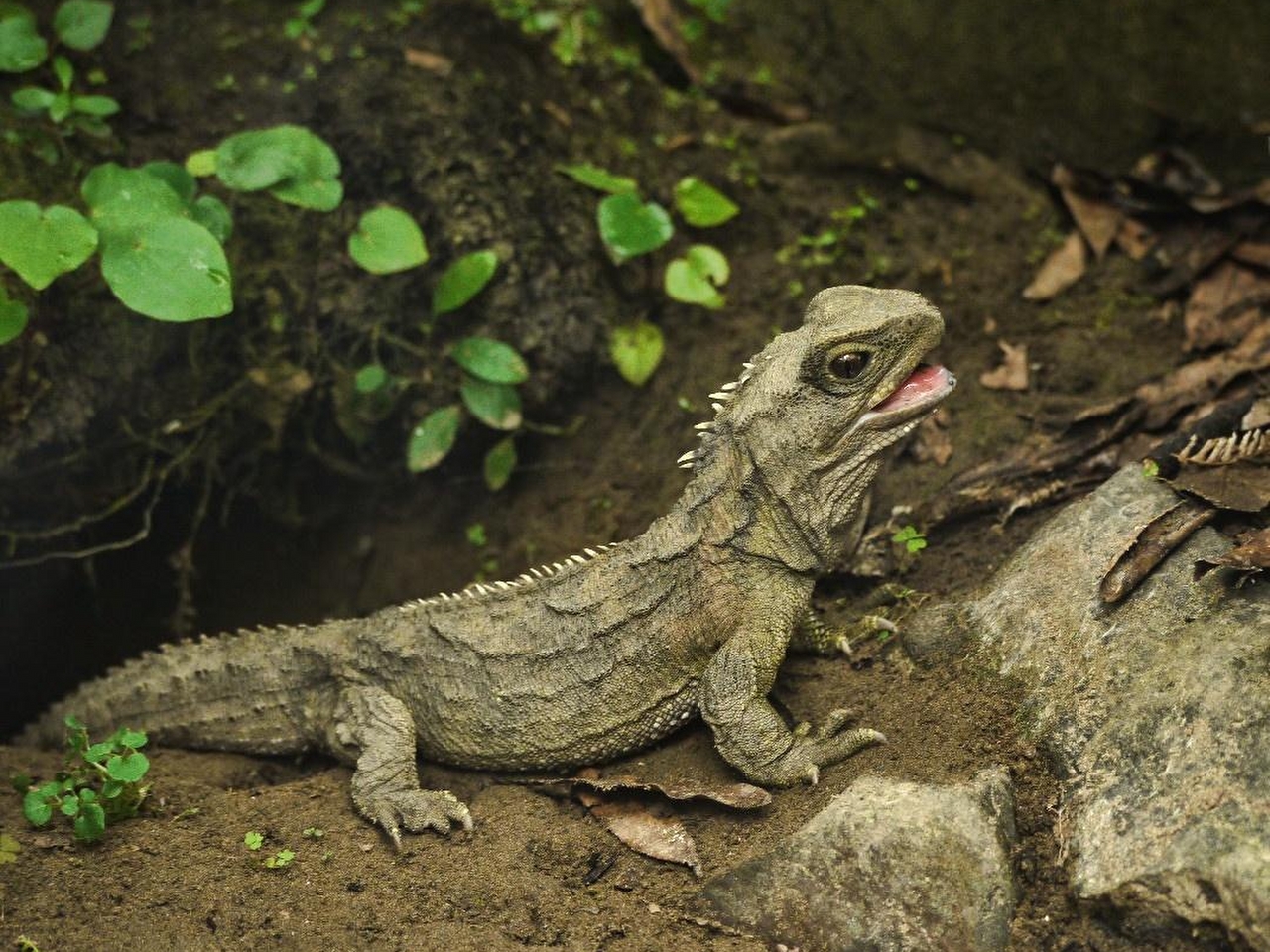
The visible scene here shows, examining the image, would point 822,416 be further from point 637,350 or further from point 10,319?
point 10,319

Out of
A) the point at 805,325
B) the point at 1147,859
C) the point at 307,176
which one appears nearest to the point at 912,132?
the point at 805,325

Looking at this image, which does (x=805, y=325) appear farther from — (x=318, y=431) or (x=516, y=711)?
(x=318, y=431)

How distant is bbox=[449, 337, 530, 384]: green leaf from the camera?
6160 mm

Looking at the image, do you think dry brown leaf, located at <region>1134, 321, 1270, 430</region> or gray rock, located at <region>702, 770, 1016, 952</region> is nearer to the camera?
gray rock, located at <region>702, 770, 1016, 952</region>

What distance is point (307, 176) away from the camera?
19.0ft

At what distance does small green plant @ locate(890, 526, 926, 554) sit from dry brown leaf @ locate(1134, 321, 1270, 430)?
1193 mm

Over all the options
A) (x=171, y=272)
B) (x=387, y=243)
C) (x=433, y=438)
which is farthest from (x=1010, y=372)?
(x=171, y=272)

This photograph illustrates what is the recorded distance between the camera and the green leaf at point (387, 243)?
231 inches

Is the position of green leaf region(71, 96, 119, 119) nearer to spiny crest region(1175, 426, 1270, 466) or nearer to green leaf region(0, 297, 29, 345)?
green leaf region(0, 297, 29, 345)

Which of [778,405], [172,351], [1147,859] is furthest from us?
[172,351]

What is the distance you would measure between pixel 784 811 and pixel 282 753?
2.62 metres

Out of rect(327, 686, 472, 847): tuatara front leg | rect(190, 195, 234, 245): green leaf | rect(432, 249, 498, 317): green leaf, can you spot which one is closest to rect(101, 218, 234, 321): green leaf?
rect(190, 195, 234, 245): green leaf

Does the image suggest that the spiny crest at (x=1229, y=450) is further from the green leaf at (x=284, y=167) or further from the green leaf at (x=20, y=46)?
the green leaf at (x=20, y=46)

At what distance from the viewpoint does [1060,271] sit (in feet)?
21.5
